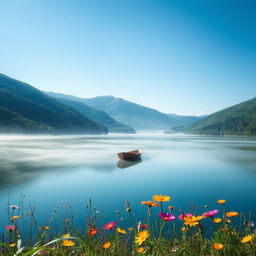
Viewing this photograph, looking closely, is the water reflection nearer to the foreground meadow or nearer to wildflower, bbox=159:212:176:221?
the foreground meadow

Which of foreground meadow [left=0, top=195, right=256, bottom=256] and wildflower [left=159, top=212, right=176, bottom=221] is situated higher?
wildflower [left=159, top=212, right=176, bottom=221]

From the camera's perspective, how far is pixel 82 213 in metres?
13.3

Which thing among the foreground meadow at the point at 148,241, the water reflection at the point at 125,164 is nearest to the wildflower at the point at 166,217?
the foreground meadow at the point at 148,241

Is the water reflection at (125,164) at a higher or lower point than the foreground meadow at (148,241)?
lower

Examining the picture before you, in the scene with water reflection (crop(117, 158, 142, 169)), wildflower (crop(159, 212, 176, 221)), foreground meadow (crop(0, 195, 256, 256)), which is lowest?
water reflection (crop(117, 158, 142, 169))

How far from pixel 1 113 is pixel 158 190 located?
179246 mm

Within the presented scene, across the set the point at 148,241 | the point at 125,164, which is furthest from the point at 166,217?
the point at 125,164

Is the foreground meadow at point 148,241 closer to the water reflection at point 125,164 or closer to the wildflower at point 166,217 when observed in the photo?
the wildflower at point 166,217

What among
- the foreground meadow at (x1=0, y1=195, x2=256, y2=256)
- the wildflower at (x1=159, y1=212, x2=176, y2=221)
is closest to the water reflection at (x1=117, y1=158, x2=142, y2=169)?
the foreground meadow at (x1=0, y1=195, x2=256, y2=256)

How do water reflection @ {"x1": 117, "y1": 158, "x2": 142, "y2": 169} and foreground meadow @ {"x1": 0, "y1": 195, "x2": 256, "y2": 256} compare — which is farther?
water reflection @ {"x1": 117, "y1": 158, "x2": 142, "y2": 169}

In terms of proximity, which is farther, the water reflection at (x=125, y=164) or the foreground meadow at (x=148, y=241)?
the water reflection at (x=125, y=164)

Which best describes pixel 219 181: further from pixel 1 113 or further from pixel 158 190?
pixel 1 113

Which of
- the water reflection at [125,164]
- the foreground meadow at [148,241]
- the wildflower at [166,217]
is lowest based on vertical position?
the water reflection at [125,164]

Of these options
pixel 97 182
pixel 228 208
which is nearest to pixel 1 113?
pixel 97 182
